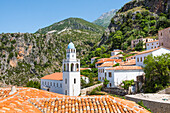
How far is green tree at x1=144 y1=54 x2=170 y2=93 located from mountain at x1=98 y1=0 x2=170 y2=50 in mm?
47090

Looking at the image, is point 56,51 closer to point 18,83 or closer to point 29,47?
point 29,47

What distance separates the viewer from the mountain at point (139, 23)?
2958 inches

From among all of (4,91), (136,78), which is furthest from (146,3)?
(4,91)

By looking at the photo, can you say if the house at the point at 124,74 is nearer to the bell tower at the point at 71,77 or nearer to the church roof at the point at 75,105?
the bell tower at the point at 71,77

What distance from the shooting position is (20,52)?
95000 millimetres

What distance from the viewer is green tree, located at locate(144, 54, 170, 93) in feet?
86.4

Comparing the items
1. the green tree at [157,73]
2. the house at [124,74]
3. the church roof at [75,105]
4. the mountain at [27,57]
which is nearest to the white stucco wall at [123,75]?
the house at [124,74]

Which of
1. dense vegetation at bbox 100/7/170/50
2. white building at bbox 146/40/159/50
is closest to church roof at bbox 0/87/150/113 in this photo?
white building at bbox 146/40/159/50

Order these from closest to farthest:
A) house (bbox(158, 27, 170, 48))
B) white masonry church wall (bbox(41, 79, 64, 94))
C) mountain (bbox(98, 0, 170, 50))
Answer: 1. house (bbox(158, 27, 170, 48))
2. white masonry church wall (bbox(41, 79, 64, 94))
3. mountain (bbox(98, 0, 170, 50))

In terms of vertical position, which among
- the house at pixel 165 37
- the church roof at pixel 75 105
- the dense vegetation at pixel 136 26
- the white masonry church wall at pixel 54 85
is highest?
the dense vegetation at pixel 136 26

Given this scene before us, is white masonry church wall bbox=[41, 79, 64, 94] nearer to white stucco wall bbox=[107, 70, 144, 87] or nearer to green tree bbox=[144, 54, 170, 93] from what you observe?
white stucco wall bbox=[107, 70, 144, 87]

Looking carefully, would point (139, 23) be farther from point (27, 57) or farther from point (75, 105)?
point (75, 105)

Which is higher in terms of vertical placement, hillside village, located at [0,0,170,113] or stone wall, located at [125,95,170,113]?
hillside village, located at [0,0,170,113]

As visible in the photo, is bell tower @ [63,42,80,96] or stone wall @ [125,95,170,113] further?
bell tower @ [63,42,80,96]
